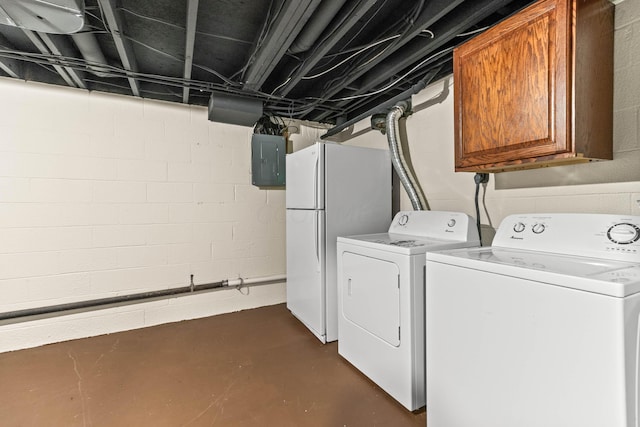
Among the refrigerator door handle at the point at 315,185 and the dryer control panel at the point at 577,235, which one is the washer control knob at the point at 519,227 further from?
the refrigerator door handle at the point at 315,185

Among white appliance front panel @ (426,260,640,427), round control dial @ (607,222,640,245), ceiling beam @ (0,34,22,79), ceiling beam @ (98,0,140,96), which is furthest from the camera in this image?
ceiling beam @ (0,34,22,79)

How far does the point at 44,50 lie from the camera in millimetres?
2057

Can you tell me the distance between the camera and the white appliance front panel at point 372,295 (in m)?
1.74

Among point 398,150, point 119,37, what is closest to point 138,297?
point 119,37

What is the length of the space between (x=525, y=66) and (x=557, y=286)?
103 centimetres

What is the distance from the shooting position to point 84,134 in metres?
2.64

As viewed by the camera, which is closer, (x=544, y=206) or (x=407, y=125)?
(x=544, y=206)

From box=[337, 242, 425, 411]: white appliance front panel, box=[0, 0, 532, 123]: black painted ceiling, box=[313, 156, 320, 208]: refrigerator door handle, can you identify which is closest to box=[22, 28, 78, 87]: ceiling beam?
box=[0, 0, 532, 123]: black painted ceiling

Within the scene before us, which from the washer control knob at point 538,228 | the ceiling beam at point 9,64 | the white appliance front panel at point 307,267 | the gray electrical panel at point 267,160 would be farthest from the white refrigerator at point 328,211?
the ceiling beam at point 9,64

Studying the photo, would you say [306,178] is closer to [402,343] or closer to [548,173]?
[402,343]

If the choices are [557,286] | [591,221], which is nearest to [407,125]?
[591,221]

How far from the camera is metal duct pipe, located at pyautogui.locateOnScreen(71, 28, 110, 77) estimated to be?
192 cm

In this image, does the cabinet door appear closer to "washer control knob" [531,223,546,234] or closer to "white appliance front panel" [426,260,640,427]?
Result: "washer control knob" [531,223,546,234]

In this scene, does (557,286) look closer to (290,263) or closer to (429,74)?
(429,74)
